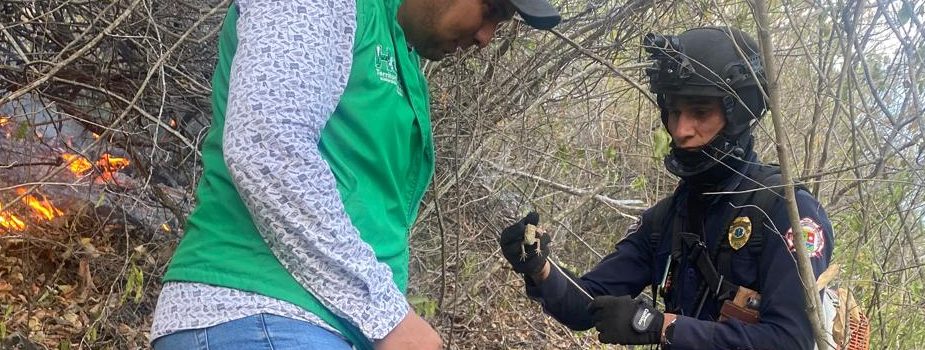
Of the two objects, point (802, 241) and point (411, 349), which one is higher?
point (802, 241)

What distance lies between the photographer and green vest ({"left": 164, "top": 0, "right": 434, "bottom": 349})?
1544 mm

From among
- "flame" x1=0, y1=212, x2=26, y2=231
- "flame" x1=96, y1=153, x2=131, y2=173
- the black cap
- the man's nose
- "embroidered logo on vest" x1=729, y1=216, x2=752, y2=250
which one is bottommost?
"flame" x1=0, y1=212, x2=26, y2=231

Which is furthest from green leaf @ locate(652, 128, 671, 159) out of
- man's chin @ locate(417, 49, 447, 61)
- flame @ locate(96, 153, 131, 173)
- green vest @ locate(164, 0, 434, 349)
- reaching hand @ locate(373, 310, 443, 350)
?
flame @ locate(96, 153, 131, 173)

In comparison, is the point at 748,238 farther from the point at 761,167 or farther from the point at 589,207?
the point at 589,207

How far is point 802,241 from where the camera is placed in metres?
2.27

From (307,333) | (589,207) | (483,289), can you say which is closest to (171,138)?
(483,289)

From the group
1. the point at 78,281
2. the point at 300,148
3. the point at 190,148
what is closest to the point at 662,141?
the point at 300,148

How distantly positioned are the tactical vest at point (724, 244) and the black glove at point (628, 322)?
21 cm

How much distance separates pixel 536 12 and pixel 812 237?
1181mm

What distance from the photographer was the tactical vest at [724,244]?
8.54 ft

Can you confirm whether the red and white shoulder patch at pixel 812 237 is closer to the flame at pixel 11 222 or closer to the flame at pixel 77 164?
the flame at pixel 77 164

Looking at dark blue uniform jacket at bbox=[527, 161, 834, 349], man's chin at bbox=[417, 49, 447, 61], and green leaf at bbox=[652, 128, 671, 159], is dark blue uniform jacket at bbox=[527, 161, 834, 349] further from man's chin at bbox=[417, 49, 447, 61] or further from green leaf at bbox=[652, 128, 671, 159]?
man's chin at bbox=[417, 49, 447, 61]

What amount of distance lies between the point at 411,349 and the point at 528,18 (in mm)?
849

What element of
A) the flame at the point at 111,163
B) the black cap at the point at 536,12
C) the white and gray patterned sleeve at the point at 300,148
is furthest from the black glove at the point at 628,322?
the flame at the point at 111,163
